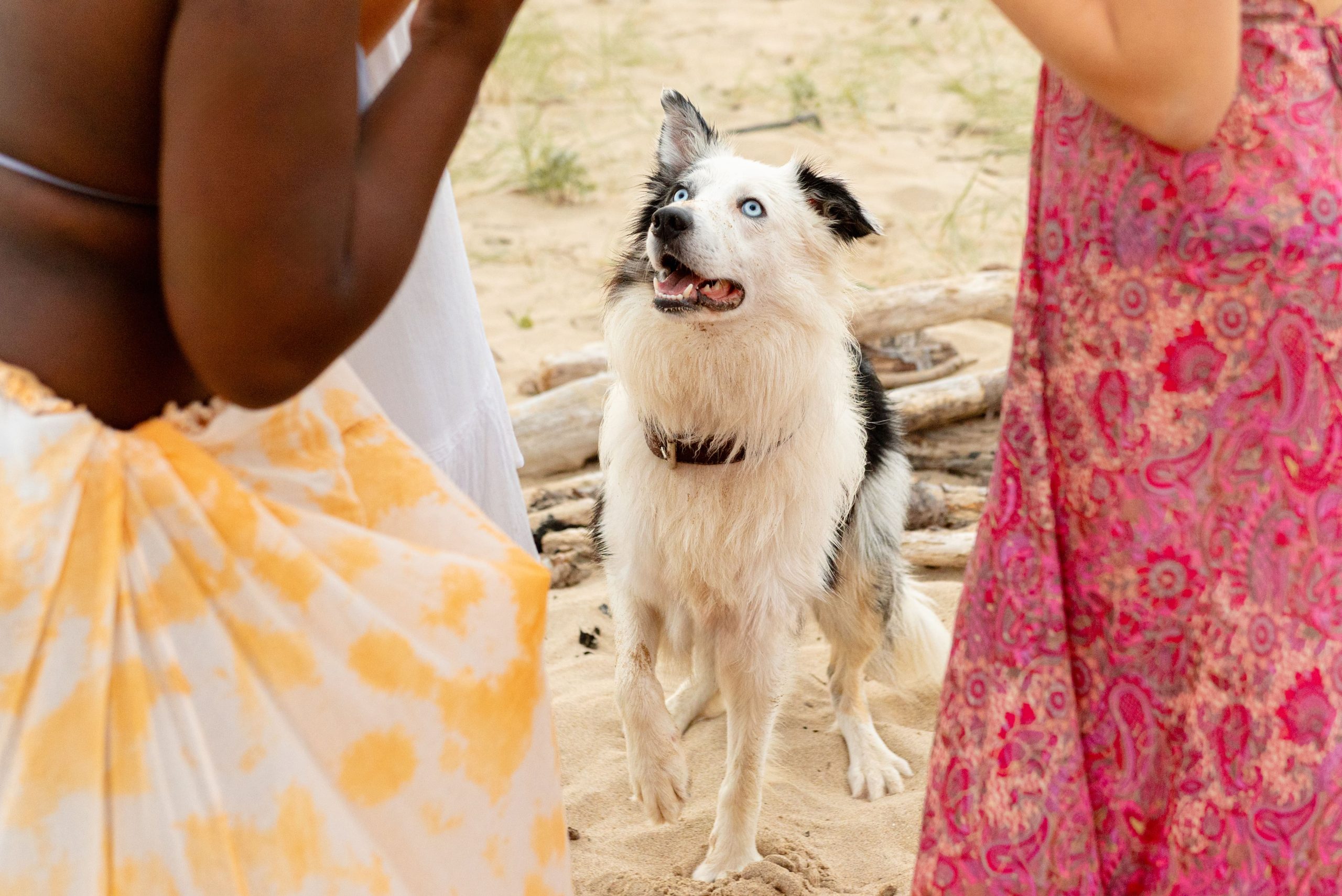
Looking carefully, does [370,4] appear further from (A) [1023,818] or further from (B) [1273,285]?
(A) [1023,818]

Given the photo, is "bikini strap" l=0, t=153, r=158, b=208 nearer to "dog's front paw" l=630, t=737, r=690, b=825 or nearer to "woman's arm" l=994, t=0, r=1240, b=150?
"woman's arm" l=994, t=0, r=1240, b=150

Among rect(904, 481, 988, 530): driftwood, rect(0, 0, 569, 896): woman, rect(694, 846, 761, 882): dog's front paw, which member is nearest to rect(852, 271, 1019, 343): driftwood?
rect(904, 481, 988, 530): driftwood

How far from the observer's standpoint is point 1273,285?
130 cm

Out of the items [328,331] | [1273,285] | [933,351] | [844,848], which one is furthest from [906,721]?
[328,331]

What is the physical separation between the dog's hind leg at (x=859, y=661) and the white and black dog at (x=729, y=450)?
2.4 inches

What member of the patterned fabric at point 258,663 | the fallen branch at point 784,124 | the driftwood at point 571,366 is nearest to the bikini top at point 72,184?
the patterned fabric at point 258,663

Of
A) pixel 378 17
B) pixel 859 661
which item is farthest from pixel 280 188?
pixel 859 661

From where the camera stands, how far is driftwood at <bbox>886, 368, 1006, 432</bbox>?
436cm

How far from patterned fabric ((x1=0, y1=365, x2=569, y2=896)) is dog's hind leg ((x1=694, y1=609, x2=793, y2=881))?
153 centimetres

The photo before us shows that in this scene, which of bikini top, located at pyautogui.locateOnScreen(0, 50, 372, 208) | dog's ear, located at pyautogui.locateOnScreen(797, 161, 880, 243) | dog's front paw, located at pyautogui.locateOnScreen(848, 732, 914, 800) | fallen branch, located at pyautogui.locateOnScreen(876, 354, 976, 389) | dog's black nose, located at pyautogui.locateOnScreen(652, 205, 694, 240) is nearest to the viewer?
bikini top, located at pyautogui.locateOnScreen(0, 50, 372, 208)

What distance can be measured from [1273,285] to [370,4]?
3.24ft

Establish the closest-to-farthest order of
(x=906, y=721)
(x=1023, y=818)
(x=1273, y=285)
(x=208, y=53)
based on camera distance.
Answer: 1. (x=208, y=53)
2. (x=1273, y=285)
3. (x=1023, y=818)
4. (x=906, y=721)

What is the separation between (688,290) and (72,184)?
1.84 m

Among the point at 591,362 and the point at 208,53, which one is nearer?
the point at 208,53
